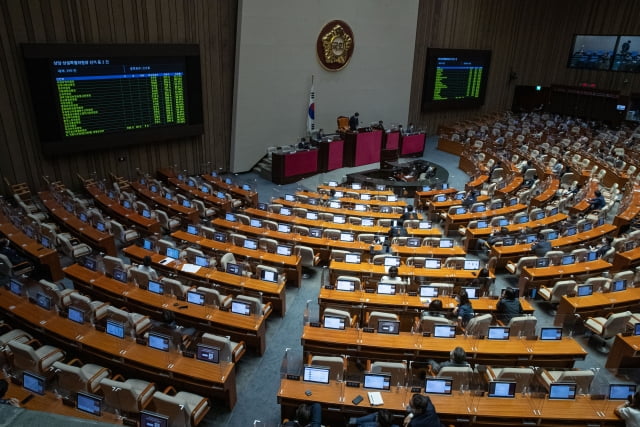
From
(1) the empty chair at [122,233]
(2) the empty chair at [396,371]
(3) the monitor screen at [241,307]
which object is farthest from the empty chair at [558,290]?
(1) the empty chair at [122,233]

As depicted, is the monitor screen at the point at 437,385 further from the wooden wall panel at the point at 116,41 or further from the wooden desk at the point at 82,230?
the wooden wall panel at the point at 116,41

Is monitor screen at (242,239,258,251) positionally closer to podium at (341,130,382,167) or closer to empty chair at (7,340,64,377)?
empty chair at (7,340,64,377)

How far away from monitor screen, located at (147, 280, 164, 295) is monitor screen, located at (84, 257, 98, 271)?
4.87 feet

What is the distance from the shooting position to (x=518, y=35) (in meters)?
27.3

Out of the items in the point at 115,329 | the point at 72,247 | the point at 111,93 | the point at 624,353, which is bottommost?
the point at 624,353

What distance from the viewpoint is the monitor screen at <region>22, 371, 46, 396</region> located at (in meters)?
5.70

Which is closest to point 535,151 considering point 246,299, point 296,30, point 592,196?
point 592,196

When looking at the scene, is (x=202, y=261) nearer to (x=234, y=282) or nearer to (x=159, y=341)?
(x=234, y=282)

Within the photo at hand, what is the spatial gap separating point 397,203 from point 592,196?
639 centimetres

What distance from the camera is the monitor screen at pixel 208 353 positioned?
20.9 ft

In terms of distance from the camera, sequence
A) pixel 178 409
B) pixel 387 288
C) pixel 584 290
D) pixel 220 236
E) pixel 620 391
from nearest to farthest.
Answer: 1. pixel 178 409
2. pixel 620 391
3. pixel 387 288
4. pixel 584 290
5. pixel 220 236

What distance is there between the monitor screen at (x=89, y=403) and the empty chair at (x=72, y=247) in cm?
551

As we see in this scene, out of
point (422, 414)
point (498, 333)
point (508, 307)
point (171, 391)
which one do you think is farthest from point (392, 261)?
point (171, 391)

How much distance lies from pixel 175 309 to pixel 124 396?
2121 millimetres
